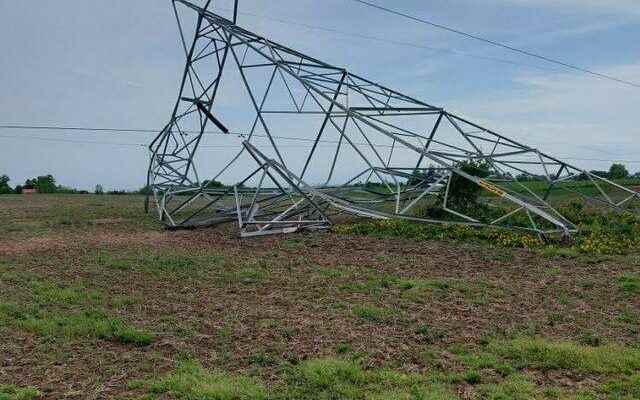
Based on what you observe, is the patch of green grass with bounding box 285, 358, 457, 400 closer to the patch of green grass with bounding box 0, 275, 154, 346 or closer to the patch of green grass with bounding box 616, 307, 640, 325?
the patch of green grass with bounding box 0, 275, 154, 346

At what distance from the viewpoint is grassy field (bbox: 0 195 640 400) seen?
6230 mm

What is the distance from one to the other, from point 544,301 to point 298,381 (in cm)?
474

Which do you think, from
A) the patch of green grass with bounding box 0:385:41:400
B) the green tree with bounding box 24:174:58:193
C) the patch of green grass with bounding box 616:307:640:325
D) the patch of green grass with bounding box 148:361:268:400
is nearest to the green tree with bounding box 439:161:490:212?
the patch of green grass with bounding box 616:307:640:325

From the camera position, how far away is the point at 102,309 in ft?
30.0

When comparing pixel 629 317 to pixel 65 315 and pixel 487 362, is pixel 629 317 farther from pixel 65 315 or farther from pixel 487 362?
pixel 65 315

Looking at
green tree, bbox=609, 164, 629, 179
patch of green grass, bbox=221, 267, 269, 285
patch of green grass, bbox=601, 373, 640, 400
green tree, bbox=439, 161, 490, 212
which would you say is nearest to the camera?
patch of green grass, bbox=601, 373, 640, 400

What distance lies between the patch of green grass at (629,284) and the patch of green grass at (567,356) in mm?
3043

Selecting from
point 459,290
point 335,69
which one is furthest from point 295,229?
point 459,290

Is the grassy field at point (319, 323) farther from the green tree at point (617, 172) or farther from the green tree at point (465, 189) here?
the green tree at point (617, 172)

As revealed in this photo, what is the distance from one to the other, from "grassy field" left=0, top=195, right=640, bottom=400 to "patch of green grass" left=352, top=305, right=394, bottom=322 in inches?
1.1

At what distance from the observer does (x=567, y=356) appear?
267 inches

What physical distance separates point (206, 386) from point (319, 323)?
98.8 inches

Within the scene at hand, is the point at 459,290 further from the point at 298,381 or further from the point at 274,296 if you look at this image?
the point at 298,381

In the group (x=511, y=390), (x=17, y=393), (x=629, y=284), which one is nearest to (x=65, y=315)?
(x=17, y=393)
